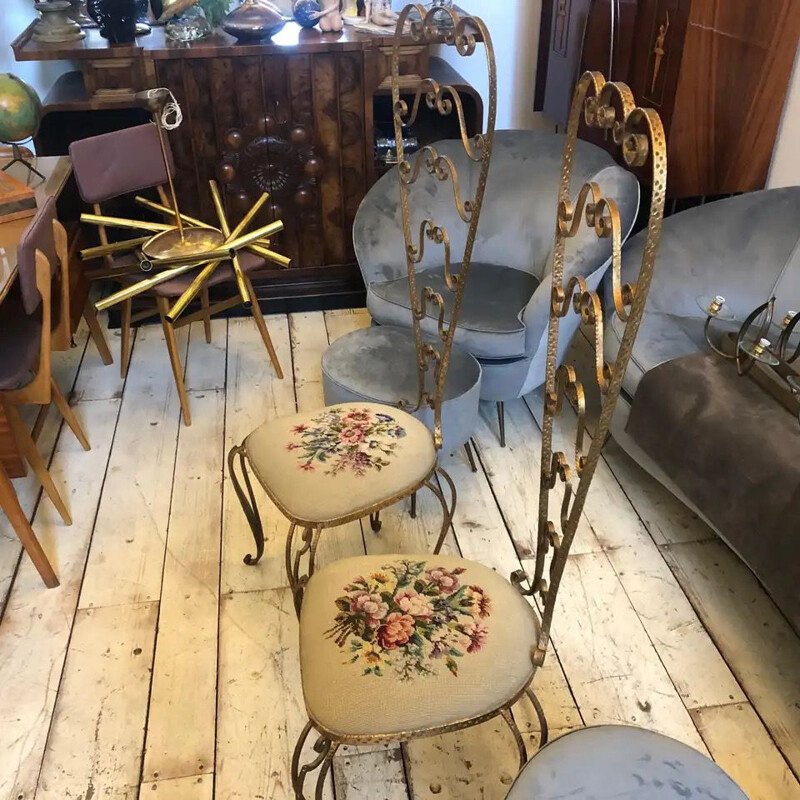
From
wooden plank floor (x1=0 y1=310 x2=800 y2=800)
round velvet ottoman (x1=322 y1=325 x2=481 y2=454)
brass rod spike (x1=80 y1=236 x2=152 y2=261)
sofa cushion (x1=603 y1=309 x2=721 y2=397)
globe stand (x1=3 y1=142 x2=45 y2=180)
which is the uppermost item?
globe stand (x1=3 y1=142 x2=45 y2=180)

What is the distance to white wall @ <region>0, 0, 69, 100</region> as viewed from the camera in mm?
2650

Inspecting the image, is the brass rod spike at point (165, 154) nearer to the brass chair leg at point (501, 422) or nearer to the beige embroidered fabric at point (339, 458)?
the beige embroidered fabric at point (339, 458)

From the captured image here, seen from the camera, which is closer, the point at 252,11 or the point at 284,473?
the point at 284,473

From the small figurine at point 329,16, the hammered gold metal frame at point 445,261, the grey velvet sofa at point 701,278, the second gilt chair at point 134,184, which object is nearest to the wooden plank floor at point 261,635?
the hammered gold metal frame at point 445,261

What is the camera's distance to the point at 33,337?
6.04 feet

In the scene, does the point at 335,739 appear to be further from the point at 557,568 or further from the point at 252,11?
the point at 252,11

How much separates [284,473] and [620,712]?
2.62 ft

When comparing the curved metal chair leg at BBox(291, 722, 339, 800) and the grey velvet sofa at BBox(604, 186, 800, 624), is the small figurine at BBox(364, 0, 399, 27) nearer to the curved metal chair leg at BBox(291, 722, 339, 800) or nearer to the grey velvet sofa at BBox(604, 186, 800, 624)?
the grey velvet sofa at BBox(604, 186, 800, 624)

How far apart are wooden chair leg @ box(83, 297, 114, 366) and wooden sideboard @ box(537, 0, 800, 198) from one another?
1.85m

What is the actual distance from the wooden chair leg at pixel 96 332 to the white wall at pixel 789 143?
84.0 inches

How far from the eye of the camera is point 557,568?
112cm

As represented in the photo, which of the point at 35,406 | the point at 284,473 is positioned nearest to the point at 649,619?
the point at 284,473

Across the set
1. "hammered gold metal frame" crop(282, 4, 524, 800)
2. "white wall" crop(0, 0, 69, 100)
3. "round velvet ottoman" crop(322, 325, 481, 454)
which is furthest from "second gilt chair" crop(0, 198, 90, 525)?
"white wall" crop(0, 0, 69, 100)

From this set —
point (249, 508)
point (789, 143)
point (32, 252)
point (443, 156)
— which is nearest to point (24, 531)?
point (249, 508)
